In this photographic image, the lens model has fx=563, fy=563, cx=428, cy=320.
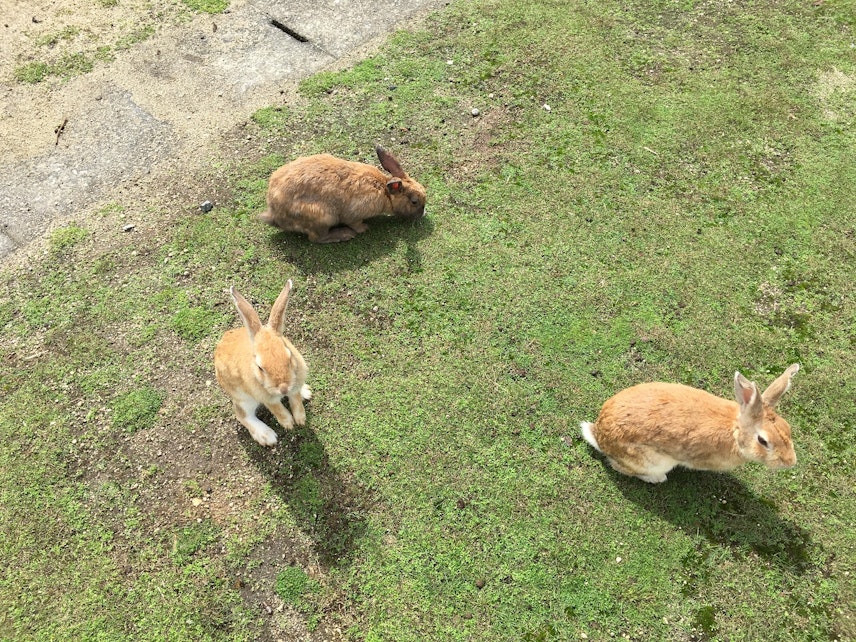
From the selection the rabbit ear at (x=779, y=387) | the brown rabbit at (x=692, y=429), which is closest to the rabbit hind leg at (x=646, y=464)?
the brown rabbit at (x=692, y=429)

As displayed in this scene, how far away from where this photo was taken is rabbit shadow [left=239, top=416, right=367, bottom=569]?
4.23 metres

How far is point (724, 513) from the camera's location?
431 cm

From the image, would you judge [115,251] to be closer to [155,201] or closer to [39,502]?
[155,201]

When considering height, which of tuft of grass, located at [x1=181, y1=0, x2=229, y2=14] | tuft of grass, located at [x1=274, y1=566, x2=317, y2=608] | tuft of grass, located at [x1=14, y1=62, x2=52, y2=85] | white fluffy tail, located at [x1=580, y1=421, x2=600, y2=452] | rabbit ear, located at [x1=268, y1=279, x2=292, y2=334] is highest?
tuft of grass, located at [x1=181, y1=0, x2=229, y2=14]

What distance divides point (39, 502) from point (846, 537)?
6148mm

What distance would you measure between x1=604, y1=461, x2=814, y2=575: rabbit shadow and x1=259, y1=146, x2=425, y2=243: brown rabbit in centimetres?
327

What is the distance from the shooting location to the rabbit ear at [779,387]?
3889 mm

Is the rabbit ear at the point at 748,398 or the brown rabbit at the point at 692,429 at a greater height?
the rabbit ear at the point at 748,398

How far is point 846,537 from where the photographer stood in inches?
165

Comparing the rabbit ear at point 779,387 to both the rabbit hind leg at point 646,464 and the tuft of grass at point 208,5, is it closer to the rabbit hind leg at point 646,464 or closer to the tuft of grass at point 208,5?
the rabbit hind leg at point 646,464

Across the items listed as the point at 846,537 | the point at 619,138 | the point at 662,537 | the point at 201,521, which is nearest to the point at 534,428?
the point at 662,537

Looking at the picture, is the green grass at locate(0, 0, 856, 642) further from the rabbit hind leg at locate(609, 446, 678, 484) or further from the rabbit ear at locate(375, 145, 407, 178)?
the rabbit ear at locate(375, 145, 407, 178)

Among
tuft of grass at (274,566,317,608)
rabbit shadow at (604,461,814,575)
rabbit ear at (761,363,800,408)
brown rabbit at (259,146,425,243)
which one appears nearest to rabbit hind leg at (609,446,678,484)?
rabbit shadow at (604,461,814,575)

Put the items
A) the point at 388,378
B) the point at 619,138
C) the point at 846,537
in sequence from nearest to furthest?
the point at 846,537 → the point at 388,378 → the point at 619,138
